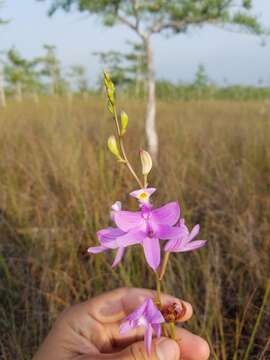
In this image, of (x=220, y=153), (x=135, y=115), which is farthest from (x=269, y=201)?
(x=135, y=115)

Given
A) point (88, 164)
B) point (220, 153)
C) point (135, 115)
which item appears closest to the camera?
point (88, 164)

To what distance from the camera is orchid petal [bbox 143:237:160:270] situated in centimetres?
67

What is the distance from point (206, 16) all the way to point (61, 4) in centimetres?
150

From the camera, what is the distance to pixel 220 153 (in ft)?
11.3

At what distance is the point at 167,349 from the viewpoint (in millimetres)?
801

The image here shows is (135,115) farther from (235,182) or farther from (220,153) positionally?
(235,182)

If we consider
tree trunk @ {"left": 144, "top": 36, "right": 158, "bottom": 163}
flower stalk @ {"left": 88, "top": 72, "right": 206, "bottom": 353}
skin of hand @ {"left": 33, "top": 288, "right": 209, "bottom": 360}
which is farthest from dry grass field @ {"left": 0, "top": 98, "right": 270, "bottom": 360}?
flower stalk @ {"left": 88, "top": 72, "right": 206, "bottom": 353}

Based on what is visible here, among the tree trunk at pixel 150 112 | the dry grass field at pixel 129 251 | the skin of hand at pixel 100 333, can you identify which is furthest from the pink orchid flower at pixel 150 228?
the tree trunk at pixel 150 112

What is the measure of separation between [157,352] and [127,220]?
0.30 meters

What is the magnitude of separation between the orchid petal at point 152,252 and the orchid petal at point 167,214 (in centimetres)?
4

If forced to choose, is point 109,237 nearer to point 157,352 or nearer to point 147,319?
point 147,319

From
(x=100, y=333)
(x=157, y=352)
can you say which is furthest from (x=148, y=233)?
(x=100, y=333)

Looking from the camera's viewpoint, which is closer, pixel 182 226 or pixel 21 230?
pixel 182 226

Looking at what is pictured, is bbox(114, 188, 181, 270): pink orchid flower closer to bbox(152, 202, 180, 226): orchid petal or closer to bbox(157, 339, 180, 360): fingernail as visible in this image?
bbox(152, 202, 180, 226): orchid petal
